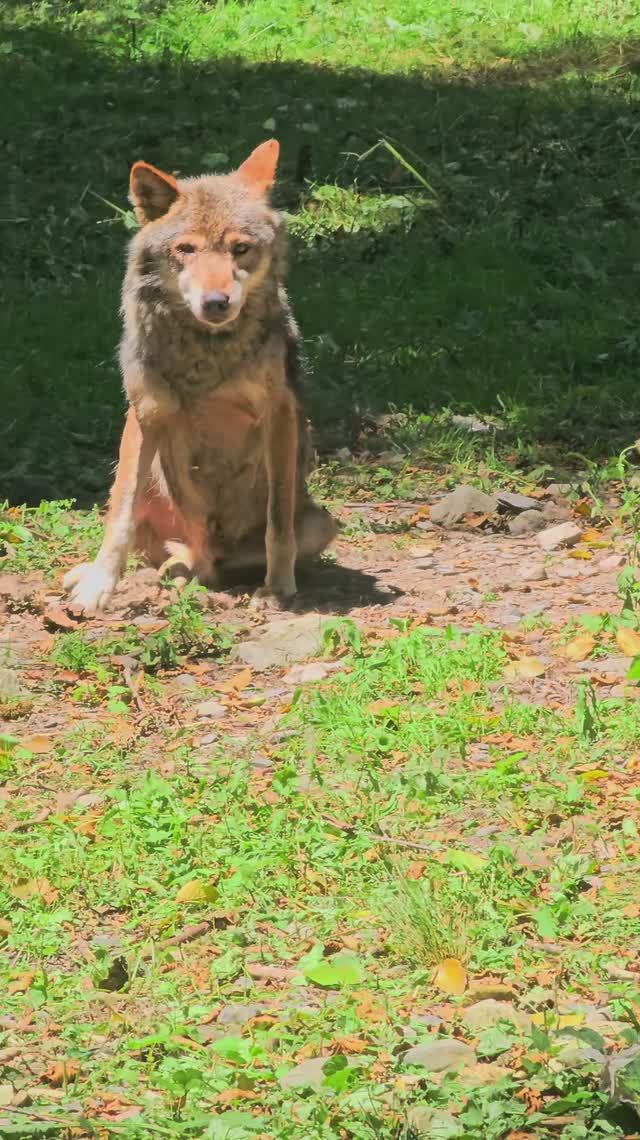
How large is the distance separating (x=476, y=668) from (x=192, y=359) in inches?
79.5

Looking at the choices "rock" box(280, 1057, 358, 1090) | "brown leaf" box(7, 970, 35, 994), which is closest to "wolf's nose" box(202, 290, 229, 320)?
"brown leaf" box(7, 970, 35, 994)

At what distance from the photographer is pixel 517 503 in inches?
320

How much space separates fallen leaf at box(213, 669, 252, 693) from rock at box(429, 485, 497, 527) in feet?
7.29

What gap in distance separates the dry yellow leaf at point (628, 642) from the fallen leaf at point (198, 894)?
2.05m

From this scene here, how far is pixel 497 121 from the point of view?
1395 centimetres

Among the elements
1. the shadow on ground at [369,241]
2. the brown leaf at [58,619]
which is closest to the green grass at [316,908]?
the brown leaf at [58,619]

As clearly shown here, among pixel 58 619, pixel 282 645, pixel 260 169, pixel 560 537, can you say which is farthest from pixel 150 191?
pixel 560 537

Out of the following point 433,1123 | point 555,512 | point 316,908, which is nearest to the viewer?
point 433,1123

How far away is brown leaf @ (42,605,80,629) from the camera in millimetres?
6652

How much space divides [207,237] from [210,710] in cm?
207

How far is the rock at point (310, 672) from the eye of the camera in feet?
20.1

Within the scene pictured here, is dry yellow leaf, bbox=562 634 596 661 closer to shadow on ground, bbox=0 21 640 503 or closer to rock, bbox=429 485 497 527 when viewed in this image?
rock, bbox=429 485 497 527

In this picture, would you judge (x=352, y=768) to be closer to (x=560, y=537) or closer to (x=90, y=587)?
(x=90, y=587)

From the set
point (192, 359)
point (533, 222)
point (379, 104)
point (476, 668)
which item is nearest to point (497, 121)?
point (379, 104)
